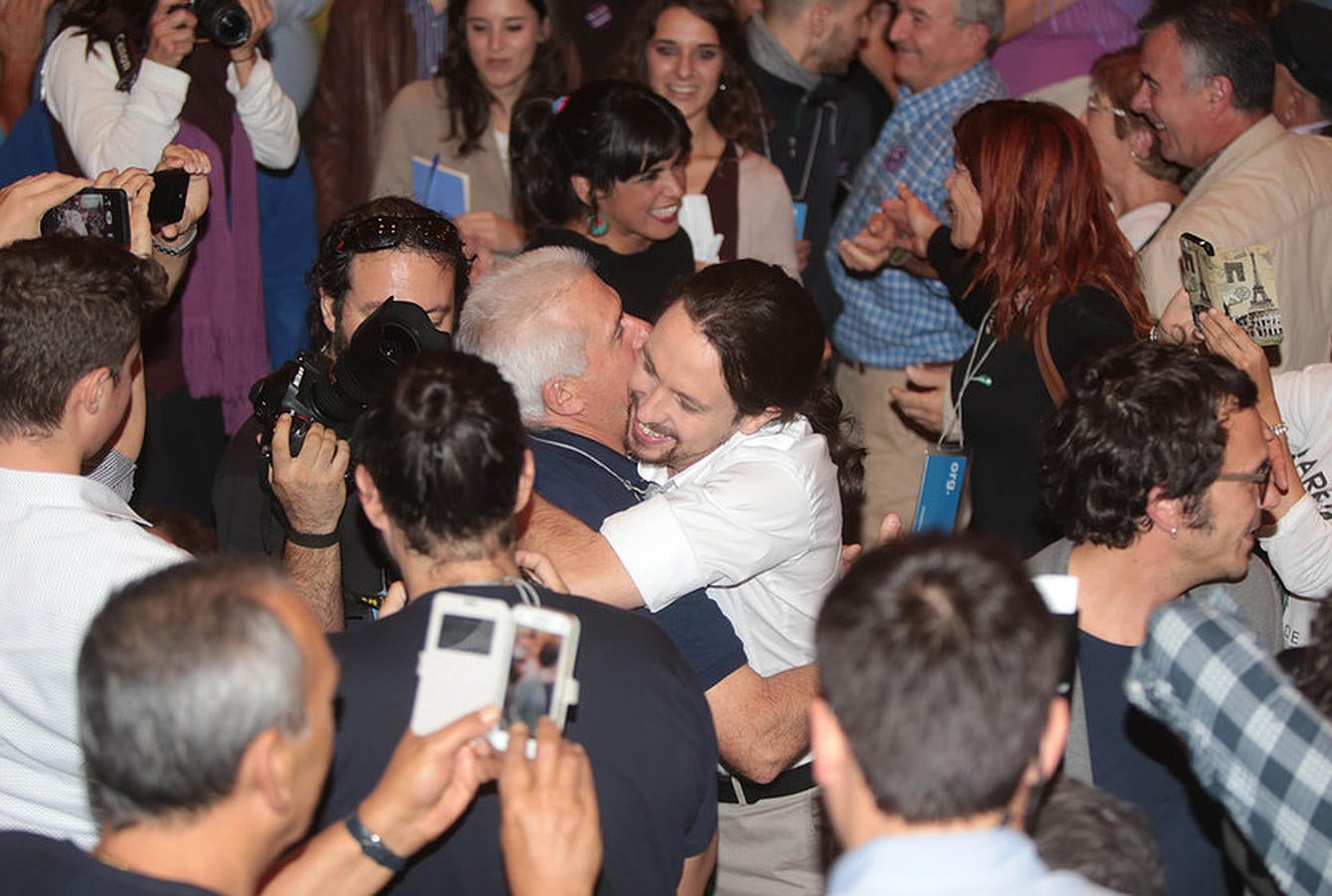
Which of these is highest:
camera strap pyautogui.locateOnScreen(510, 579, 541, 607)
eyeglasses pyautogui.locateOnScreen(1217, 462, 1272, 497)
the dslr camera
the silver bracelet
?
the dslr camera

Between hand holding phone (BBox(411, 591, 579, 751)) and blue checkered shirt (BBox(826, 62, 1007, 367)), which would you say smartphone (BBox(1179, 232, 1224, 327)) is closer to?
blue checkered shirt (BBox(826, 62, 1007, 367))

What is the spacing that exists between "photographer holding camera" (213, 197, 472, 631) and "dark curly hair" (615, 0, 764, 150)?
68.0 inches

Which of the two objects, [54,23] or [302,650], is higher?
[54,23]

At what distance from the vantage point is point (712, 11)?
15.4ft

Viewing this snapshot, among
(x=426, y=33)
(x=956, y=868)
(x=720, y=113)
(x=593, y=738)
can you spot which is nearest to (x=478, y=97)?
(x=426, y=33)

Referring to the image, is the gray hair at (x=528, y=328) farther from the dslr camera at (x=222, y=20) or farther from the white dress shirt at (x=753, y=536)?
the dslr camera at (x=222, y=20)

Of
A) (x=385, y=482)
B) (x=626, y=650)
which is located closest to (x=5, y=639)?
(x=385, y=482)

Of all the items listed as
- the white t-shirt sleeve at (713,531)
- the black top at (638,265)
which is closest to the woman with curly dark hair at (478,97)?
the black top at (638,265)

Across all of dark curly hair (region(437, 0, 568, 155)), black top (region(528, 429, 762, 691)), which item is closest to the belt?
black top (region(528, 429, 762, 691))

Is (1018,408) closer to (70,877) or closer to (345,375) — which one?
(345,375)

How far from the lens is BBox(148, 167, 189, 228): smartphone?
10.7 feet

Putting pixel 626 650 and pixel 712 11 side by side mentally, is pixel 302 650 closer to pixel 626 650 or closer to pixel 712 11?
pixel 626 650

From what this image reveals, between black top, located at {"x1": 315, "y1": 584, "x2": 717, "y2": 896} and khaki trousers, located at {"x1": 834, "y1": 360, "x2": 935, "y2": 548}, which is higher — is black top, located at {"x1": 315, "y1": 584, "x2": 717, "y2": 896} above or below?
above

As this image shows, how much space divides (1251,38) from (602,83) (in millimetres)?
1733
